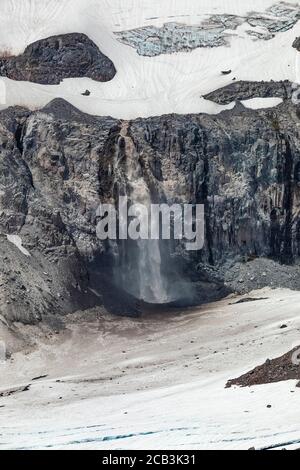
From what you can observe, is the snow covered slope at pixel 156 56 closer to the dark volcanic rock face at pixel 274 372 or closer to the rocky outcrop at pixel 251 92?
the rocky outcrop at pixel 251 92

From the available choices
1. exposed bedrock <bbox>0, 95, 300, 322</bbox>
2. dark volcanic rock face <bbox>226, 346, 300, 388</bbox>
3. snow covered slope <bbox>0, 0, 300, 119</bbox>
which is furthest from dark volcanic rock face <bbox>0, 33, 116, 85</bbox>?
dark volcanic rock face <bbox>226, 346, 300, 388</bbox>

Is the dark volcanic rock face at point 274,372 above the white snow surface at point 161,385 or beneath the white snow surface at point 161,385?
above

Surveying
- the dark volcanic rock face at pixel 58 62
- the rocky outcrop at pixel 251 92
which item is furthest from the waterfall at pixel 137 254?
the dark volcanic rock face at pixel 58 62

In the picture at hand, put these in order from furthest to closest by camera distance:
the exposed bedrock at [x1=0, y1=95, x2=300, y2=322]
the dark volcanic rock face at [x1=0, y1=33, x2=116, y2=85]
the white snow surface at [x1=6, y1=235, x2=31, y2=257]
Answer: the dark volcanic rock face at [x1=0, y1=33, x2=116, y2=85], the exposed bedrock at [x1=0, y1=95, x2=300, y2=322], the white snow surface at [x1=6, y1=235, x2=31, y2=257]

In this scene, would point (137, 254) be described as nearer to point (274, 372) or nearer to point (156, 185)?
point (156, 185)

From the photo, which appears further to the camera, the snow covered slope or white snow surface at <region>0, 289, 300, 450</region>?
the snow covered slope

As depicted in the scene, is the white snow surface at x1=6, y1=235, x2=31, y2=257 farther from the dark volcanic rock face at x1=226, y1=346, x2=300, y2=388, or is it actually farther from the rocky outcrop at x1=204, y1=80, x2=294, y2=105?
the dark volcanic rock face at x1=226, y1=346, x2=300, y2=388
